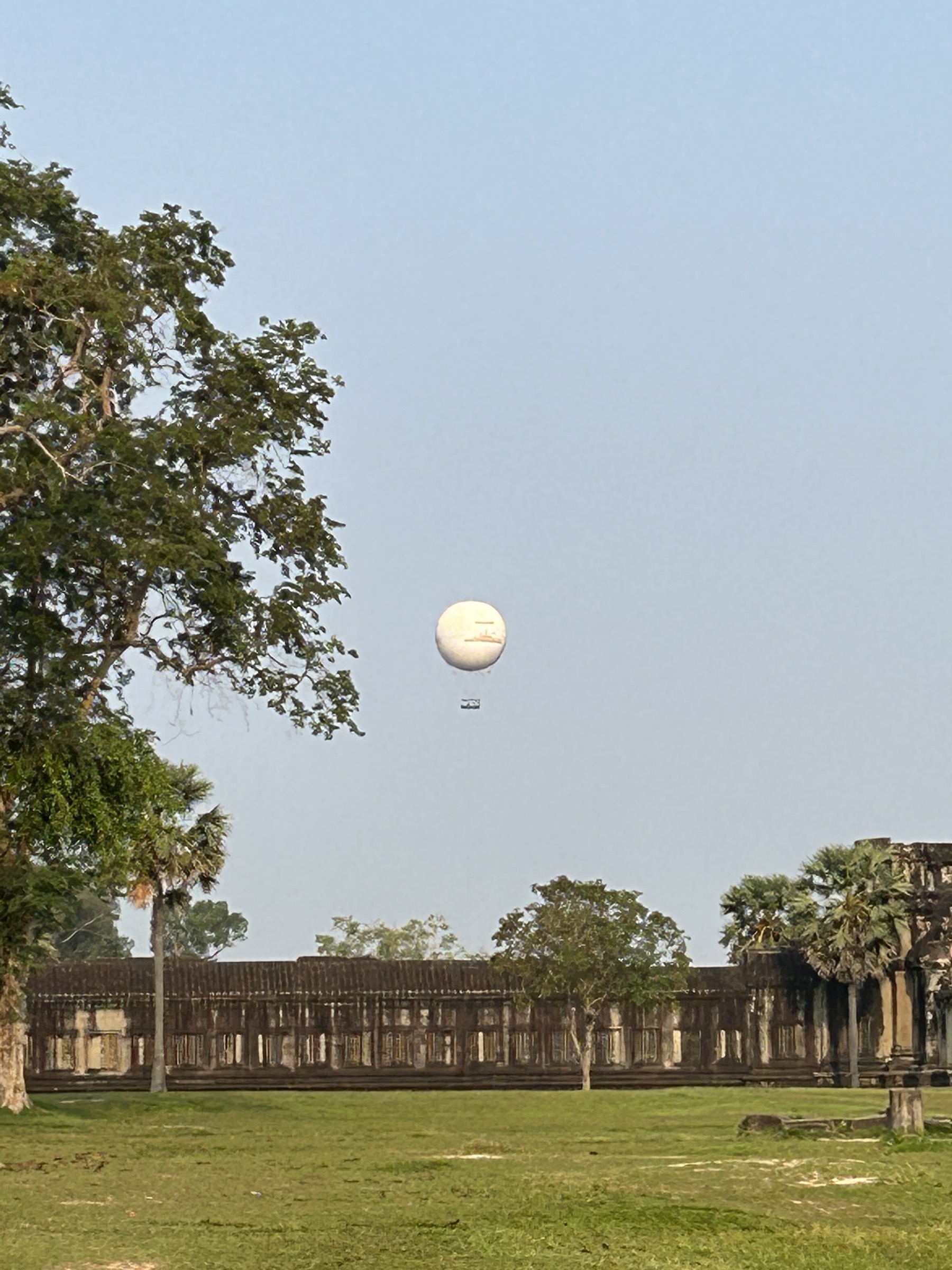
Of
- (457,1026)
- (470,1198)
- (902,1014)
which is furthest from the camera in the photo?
(902,1014)

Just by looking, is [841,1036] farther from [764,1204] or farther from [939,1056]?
[764,1204]

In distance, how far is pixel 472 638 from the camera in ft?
171

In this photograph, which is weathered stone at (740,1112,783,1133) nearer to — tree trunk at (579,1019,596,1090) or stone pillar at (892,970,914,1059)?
tree trunk at (579,1019,596,1090)

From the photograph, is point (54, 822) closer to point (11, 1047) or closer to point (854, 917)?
point (11, 1047)

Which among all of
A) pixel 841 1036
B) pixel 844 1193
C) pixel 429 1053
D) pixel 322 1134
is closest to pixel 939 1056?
pixel 841 1036

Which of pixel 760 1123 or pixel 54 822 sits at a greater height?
pixel 54 822

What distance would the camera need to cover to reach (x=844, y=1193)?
68.5 ft

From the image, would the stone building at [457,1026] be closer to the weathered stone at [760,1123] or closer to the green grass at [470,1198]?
the green grass at [470,1198]

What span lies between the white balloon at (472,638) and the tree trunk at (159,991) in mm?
10043

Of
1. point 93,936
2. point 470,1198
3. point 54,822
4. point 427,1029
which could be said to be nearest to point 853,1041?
point 427,1029

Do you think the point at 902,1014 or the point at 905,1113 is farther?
the point at 902,1014

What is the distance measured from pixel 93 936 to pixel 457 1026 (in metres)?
65.2

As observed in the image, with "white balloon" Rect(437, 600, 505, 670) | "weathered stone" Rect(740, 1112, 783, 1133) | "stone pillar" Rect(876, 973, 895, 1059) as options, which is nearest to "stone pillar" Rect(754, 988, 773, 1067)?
"stone pillar" Rect(876, 973, 895, 1059)

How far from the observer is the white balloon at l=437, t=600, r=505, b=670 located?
2057 inches
